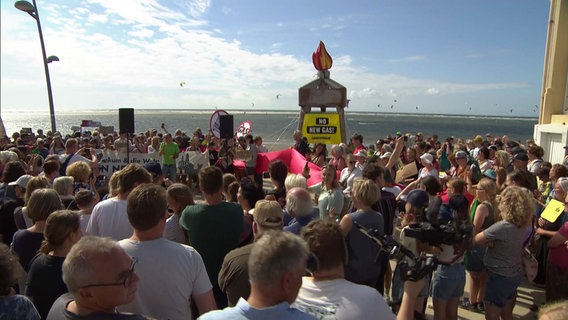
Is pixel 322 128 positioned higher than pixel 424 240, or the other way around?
pixel 322 128

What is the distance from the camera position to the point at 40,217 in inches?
127

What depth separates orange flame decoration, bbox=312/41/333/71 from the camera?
1118 centimetres

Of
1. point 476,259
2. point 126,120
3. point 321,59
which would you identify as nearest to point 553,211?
point 476,259

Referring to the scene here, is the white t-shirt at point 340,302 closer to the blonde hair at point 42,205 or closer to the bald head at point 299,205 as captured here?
the bald head at point 299,205

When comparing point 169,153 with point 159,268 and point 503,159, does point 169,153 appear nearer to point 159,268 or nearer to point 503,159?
point 503,159

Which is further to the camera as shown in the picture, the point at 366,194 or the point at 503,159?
the point at 503,159

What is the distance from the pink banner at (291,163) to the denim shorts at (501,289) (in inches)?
147

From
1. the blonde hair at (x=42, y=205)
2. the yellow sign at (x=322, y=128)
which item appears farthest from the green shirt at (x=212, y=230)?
the yellow sign at (x=322, y=128)

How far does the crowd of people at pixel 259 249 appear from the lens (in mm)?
1745

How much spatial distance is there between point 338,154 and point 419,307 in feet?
14.1

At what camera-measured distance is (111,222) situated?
3.33m

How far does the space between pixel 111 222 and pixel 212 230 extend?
36.6 inches

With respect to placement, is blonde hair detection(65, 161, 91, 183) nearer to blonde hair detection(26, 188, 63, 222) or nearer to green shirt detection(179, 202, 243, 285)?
blonde hair detection(26, 188, 63, 222)

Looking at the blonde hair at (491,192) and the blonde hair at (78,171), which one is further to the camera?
the blonde hair at (78,171)
